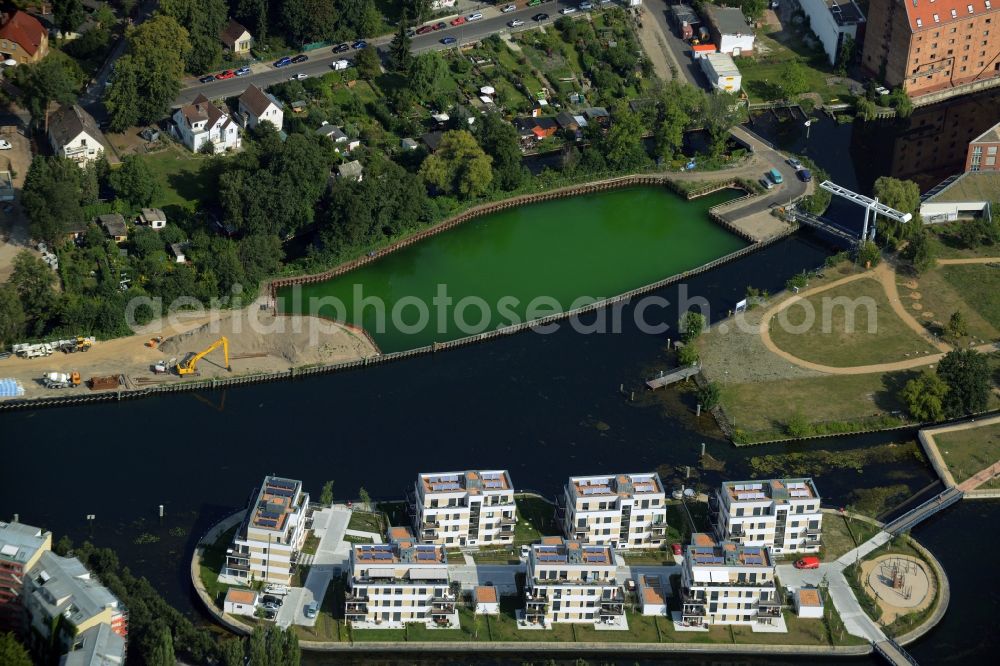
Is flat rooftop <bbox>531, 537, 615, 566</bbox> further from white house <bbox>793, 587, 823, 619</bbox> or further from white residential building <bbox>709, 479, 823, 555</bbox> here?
white house <bbox>793, 587, 823, 619</bbox>

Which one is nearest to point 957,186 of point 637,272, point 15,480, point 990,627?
point 637,272

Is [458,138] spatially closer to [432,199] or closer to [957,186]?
[432,199]

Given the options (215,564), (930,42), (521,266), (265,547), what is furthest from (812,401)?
(930,42)

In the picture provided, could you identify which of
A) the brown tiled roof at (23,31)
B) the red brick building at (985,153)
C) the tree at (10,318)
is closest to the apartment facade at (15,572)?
the tree at (10,318)

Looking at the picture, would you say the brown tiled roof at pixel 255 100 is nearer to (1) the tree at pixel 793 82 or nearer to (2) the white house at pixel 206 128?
(2) the white house at pixel 206 128

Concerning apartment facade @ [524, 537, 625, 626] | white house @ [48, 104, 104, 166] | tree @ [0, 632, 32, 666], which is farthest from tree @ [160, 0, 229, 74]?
tree @ [0, 632, 32, 666]

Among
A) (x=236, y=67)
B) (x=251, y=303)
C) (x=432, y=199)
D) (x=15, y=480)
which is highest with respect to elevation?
(x=236, y=67)
